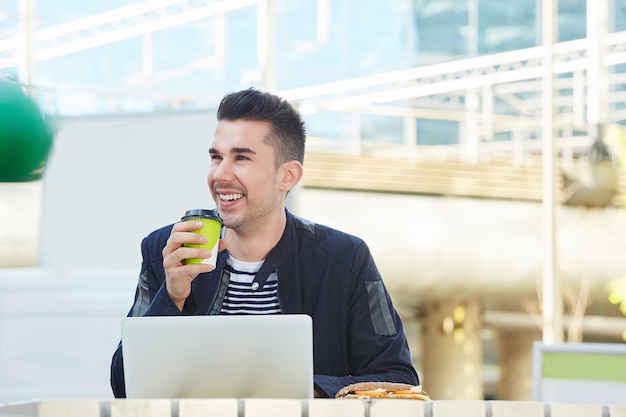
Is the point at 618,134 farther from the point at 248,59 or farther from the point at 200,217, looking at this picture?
the point at 200,217

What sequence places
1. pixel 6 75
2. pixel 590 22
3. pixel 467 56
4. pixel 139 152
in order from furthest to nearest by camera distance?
pixel 467 56, pixel 590 22, pixel 139 152, pixel 6 75

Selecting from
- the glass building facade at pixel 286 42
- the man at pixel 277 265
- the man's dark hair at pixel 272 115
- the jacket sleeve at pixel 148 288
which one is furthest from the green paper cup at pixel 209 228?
the glass building facade at pixel 286 42

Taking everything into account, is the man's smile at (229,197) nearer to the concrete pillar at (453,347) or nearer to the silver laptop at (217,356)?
the silver laptop at (217,356)

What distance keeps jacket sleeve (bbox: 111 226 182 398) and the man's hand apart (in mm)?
99

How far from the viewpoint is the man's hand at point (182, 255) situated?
78.5 inches

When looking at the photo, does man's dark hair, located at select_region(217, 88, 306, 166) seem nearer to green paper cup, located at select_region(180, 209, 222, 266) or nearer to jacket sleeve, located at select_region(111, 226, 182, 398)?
jacket sleeve, located at select_region(111, 226, 182, 398)

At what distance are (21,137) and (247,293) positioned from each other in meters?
0.89

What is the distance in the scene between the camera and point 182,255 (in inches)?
79.6

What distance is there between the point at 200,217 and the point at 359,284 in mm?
639

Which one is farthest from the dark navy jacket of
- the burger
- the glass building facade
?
the glass building facade

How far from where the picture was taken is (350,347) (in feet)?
8.10

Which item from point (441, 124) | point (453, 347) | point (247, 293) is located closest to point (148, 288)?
point (247, 293)

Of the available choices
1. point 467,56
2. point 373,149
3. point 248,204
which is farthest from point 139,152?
point 467,56

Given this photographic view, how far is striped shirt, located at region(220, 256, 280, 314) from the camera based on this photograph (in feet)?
8.02
